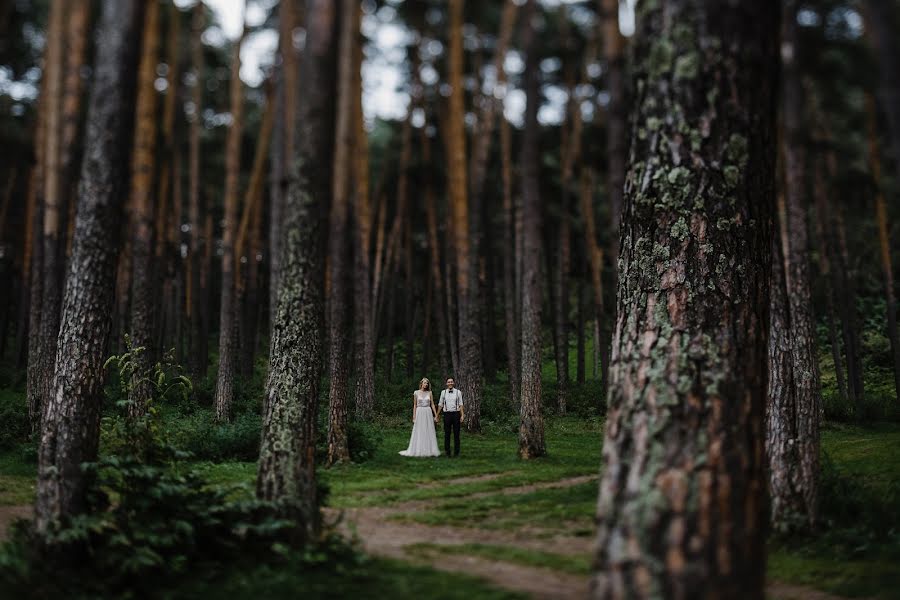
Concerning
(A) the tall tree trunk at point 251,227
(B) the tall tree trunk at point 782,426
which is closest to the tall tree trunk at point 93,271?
(B) the tall tree trunk at point 782,426

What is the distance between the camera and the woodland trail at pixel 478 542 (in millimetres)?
5168

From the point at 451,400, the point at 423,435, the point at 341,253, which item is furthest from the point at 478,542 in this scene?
the point at 341,253

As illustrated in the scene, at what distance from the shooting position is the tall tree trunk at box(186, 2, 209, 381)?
20797mm

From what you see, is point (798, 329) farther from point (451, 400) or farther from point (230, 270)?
point (230, 270)

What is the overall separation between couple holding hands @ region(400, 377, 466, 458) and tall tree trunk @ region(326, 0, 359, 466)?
160 cm

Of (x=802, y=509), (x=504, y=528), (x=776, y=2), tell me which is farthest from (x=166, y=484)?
(x=802, y=509)

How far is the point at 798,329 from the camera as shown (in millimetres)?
8742

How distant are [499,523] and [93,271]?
5.16 m

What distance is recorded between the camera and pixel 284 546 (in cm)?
542

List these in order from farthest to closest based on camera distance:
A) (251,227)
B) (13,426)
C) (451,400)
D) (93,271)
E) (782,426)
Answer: (251,227), (13,426), (451,400), (782,426), (93,271)

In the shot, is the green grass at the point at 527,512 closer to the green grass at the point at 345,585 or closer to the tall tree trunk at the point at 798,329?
the tall tree trunk at the point at 798,329

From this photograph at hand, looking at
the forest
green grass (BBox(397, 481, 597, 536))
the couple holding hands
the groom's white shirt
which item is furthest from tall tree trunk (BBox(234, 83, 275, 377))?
green grass (BBox(397, 481, 597, 536))

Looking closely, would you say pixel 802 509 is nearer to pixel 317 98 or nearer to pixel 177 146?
pixel 317 98

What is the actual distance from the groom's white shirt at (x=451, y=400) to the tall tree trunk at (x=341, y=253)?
6.77 ft
